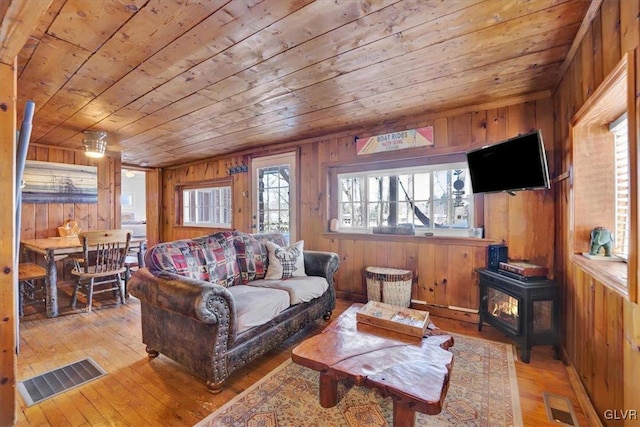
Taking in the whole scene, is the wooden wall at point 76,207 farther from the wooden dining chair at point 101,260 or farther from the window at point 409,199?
the window at point 409,199

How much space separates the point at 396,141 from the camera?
3246 millimetres

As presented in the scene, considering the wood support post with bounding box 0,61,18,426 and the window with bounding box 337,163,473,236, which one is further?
the window with bounding box 337,163,473,236

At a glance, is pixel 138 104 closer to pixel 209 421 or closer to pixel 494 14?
A: pixel 209 421

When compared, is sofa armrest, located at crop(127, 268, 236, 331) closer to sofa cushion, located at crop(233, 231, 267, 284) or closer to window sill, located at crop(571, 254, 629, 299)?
sofa cushion, located at crop(233, 231, 267, 284)

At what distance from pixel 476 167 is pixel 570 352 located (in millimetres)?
1605

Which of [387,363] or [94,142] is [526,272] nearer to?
[387,363]

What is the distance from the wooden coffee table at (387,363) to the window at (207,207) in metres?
3.94

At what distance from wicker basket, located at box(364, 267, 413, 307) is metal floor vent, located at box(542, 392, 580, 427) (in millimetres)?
1363

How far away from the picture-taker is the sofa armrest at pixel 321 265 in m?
2.91

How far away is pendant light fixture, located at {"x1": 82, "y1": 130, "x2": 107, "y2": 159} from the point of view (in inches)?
138

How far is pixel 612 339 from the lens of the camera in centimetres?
136

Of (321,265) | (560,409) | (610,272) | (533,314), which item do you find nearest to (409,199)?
(321,265)

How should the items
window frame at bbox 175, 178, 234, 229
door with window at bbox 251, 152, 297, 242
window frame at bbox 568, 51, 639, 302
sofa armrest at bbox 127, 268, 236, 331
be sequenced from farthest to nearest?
window frame at bbox 175, 178, 234, 229, door with window at bbox 251, 152, 297, 242, sofa armrest at bbox 127, 268, 236, 331, window frame at bbox 568, 51, 639, 302

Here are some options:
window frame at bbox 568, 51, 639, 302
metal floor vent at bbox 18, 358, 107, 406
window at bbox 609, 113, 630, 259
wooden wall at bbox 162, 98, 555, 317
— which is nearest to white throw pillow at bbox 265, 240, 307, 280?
wooden wall at bbox 162, 98, 555, 317
